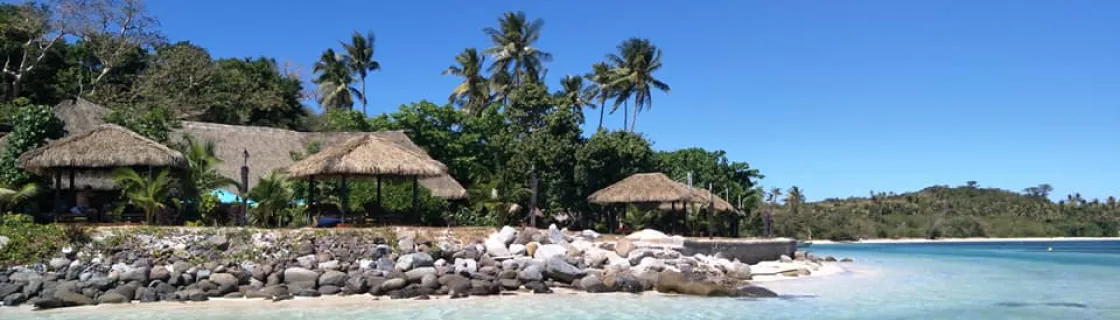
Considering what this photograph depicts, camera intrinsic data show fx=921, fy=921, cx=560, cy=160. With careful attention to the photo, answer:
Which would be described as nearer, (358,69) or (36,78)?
(36,78)

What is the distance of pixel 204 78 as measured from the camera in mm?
32156

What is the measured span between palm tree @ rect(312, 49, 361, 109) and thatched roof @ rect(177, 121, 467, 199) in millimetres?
14047

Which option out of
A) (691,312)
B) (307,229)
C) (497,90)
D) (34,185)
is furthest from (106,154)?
(497,90)

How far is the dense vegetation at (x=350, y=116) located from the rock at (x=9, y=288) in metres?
3.06

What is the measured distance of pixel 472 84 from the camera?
3759 cm

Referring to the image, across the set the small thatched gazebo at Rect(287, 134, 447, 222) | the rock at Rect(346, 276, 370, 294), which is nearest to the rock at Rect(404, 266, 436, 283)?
the rock at Rect(346, 276, 370, 294)

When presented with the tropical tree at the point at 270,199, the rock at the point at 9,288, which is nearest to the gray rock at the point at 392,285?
the tropical tree at the point at 270,199

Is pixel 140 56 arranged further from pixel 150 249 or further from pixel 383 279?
pixel 383 279

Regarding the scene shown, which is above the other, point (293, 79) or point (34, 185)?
point (293, 79)

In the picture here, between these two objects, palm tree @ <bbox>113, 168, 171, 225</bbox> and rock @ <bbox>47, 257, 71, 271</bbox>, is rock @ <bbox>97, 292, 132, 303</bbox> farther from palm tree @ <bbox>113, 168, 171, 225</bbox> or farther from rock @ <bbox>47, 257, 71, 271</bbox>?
palm tree @ <bbox>113, 168, 171, 225</bbox>

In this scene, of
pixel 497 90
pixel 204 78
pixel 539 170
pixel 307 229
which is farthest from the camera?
pixel 497 90

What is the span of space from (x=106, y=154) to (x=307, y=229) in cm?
382

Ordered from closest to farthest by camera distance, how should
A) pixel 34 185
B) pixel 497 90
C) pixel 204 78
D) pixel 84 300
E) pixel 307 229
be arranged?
pixel 84 300
pixel 307 229
pixel 34 185
pixel 204 78
pixel 497 90

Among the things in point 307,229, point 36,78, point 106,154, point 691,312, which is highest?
point 36,78
